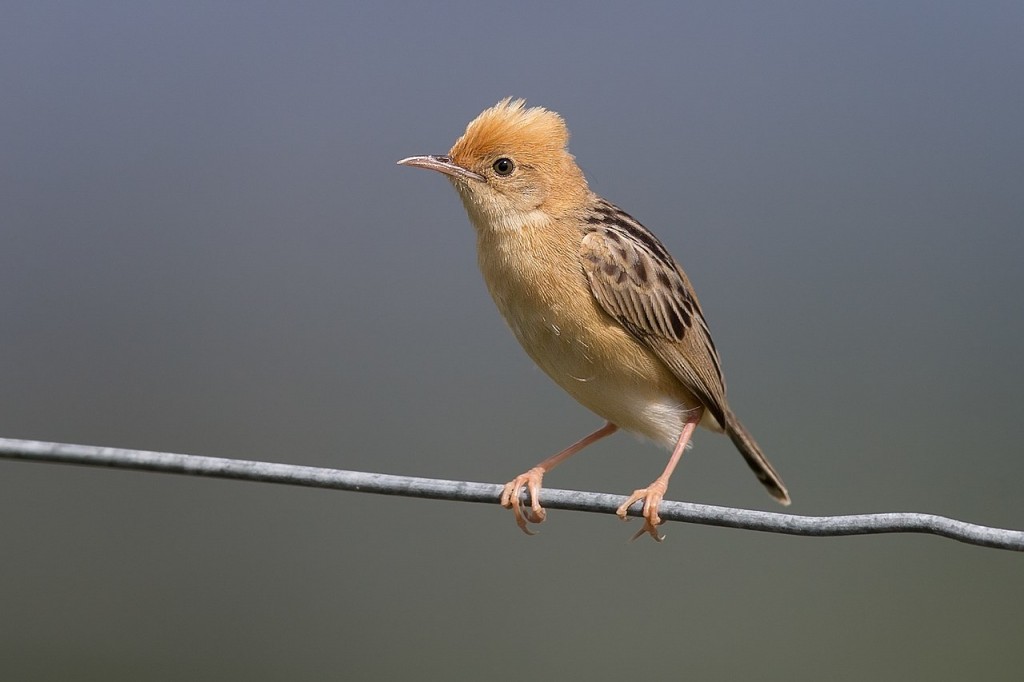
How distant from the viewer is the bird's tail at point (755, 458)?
15.7 feet

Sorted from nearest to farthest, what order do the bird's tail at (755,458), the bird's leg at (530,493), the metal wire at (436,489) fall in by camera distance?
the metal wire at (436,489) → the bird's leg at (530,493) → the bird's tail at (755,458)

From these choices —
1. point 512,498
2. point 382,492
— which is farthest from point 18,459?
point 512,498

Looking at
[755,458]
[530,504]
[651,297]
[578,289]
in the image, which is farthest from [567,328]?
[755,458]

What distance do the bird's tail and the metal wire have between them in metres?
2.14

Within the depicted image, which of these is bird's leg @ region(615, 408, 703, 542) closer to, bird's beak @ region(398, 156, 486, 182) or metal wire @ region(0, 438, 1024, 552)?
metal wire @ region(0, 438, 1024, 552)

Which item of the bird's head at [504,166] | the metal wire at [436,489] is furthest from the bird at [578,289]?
the metal wire at [436,489]

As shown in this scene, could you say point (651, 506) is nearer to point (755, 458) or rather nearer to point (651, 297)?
point (651, 297)

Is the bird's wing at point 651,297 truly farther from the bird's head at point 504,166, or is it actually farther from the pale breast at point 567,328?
the bird's head at point 504,166

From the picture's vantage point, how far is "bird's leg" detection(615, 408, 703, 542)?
3947 mm

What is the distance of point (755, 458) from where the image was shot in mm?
4930

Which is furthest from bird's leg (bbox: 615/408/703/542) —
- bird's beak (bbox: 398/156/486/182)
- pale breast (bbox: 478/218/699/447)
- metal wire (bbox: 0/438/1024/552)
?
bird's beak (bbox: 398/156/486/182)

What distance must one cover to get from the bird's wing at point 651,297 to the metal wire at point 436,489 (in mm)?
1629

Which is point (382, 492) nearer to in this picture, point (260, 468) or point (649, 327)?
point (260, 468)

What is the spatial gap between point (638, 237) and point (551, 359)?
69 cm
